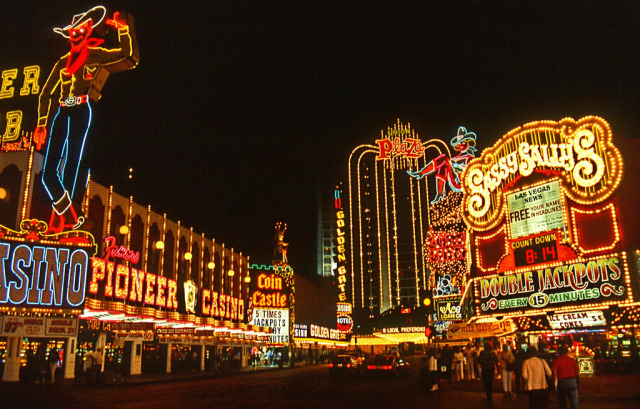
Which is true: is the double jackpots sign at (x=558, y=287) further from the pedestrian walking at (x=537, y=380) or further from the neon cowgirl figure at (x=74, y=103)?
the neon cowgirl figure at (x=74, y=103)

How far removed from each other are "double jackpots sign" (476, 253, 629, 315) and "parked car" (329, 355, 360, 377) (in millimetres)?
11319

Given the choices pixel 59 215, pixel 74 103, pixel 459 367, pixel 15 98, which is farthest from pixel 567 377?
pixel 15 98

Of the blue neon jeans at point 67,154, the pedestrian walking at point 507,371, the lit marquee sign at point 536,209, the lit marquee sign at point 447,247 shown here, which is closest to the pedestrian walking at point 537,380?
the pedestrian walking at point 507,371

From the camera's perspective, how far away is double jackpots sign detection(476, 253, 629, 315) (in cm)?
2223

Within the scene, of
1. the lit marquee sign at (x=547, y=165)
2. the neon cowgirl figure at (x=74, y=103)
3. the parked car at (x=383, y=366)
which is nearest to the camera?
the lit marquee sign at (x=547, y=165)

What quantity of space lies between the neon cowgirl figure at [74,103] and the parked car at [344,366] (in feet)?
57.2

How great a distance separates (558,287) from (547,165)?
5454 mm

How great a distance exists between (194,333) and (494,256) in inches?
1036

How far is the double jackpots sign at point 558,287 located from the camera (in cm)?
2223

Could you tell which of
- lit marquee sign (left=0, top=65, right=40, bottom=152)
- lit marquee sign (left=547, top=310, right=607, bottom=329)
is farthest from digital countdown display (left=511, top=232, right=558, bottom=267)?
lit marquee sign (left=0, top=65, right=40, bottom=152)

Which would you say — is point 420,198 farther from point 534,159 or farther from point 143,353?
point 534,159

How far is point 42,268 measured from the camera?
2669cm

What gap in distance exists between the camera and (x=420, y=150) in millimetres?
75688

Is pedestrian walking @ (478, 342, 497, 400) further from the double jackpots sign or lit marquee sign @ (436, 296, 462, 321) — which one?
lit marquee sign @ (436, 296, 462, 321)
